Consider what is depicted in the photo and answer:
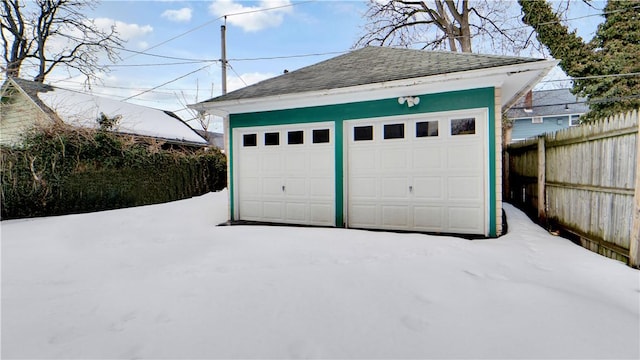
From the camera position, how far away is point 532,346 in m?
1.94

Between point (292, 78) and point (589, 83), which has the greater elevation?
point (589, 83)

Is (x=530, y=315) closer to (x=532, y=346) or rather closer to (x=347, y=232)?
(x=532, y=346)

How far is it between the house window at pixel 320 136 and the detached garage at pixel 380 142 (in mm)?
21

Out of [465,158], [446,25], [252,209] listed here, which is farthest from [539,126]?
[252,209]

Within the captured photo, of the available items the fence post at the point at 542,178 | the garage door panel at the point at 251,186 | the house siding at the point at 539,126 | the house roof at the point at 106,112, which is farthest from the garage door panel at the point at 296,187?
the house siding at the point at 539,126

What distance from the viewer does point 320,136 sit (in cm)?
634

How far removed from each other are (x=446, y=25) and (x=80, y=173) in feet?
50.0

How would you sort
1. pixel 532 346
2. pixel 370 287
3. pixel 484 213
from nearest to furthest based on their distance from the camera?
pixel 532 346, pixel 370 287, pixel 484 213

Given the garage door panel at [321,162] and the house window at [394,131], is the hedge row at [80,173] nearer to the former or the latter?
the garage door panel at [321,162]

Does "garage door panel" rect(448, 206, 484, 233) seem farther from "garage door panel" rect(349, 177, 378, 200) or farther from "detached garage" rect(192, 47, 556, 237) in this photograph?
"garage door panel" rect(349, 177, 378, 200)

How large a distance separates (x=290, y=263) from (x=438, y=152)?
3.25 metres

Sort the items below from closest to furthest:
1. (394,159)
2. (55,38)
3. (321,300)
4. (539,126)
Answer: (321,300)
(394,159)
(55,38)
(539,126)

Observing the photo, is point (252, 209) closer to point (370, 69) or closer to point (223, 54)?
point (370, 69)

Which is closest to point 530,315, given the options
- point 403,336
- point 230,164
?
point 403,336
